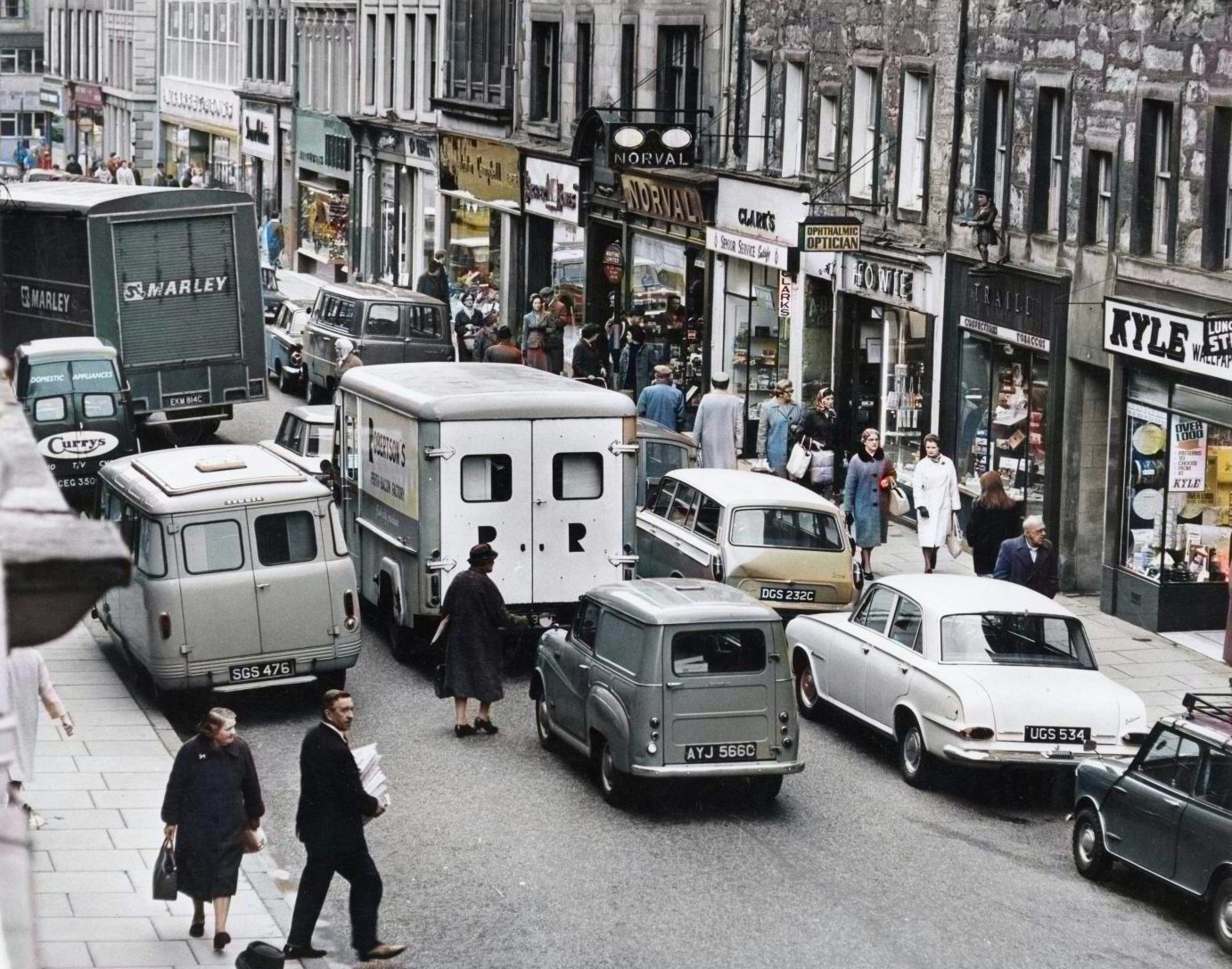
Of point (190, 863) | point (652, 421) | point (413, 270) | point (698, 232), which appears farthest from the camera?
point (413, 270)

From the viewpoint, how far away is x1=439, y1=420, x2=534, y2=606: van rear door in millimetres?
19312

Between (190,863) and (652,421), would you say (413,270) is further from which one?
(190,863)

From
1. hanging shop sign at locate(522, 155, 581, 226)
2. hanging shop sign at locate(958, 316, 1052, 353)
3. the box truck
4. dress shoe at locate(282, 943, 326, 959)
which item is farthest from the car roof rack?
hanging shop sign at locate(522, 155, 581, 226)

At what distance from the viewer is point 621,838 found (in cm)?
1525

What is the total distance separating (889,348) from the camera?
1186 inches

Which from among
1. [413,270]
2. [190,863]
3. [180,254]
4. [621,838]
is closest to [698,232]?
[180,254]

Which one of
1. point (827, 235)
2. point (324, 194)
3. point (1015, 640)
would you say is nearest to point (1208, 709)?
point (1015, 640)

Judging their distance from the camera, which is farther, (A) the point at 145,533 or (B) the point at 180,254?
(B) the point at 180,254

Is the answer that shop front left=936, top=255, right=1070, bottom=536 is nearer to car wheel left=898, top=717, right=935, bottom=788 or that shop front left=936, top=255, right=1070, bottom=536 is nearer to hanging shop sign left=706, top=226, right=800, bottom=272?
hanging shop sign left=706, top=226, right=800, bottom=272

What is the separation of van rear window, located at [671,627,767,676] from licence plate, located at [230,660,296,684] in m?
4.40

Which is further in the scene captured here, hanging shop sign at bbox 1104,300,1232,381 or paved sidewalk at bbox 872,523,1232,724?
hanging shop sign at bbox 1104,300,1232,381

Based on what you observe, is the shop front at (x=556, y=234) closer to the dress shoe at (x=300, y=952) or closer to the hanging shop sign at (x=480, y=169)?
the hanging shop sign at (x=480, y=169)

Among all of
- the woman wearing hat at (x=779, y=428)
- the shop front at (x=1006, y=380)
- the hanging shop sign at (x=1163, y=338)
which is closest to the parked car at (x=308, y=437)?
the woman wearing hat at (x=779, y=428)

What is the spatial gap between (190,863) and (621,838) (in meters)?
3.67
